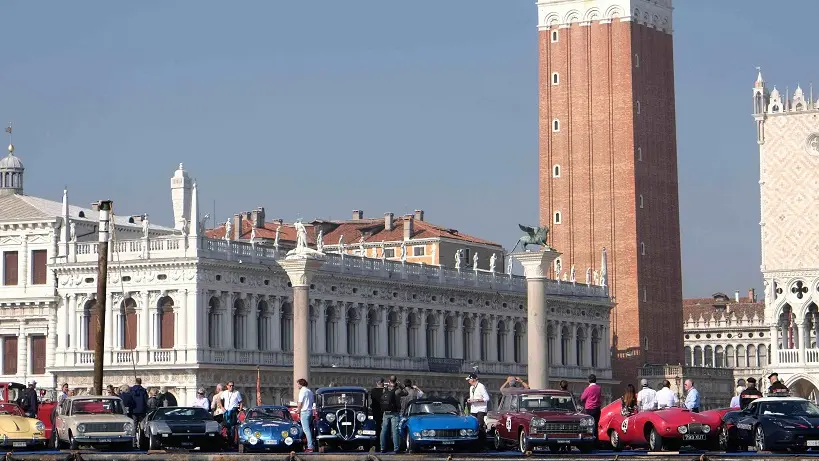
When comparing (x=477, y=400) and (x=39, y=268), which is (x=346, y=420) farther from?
(x=39, y=268)

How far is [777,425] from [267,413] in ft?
35.6

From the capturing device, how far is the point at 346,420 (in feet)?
137

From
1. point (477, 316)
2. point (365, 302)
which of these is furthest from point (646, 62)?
point (365, 302)

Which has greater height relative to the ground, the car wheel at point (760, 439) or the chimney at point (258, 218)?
the chimney at point (258, 218)

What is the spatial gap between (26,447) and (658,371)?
72.0 m

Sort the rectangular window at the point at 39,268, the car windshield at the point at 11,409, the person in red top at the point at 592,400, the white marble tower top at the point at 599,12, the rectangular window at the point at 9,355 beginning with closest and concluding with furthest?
the person in red top at the point at 592,400, the car windshield at the point at 11,409, the rectangular window at the point at 39,268, the rectangular window at the point at 9,355, the white marble tower top at the point at 599,12

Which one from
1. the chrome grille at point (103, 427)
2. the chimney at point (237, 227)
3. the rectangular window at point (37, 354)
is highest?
the chimney at point (237, 227)

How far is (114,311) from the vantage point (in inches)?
3132

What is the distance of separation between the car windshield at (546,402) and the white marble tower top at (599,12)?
7146 centimetres

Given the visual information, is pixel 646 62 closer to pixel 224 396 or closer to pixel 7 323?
pixel 7 323

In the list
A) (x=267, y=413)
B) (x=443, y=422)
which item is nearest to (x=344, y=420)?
(x=267, y=413)

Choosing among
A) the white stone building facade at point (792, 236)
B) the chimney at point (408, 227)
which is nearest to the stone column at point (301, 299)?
the white stone building facade at point (792, 236)

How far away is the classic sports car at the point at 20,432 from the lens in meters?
41.2

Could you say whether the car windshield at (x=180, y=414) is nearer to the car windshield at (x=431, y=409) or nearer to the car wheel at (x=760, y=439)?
the car windshield at (x=431, y=409)
